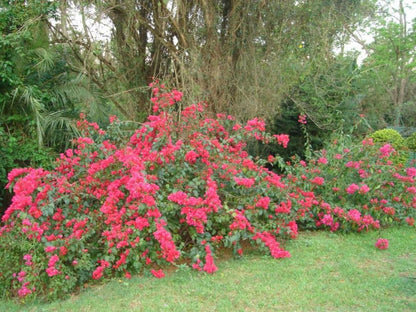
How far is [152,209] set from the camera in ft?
13.1

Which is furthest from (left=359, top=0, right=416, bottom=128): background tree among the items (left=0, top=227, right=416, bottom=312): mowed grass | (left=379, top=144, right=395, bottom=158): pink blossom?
(left=0, top=227, right=416, bottom=312): mowed grass

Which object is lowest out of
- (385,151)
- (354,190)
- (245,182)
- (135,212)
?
(135,212)

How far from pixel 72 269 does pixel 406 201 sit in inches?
187

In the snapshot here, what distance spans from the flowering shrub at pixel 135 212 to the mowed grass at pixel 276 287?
178mm

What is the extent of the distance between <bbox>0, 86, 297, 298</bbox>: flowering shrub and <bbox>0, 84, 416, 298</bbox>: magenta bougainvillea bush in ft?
0.04

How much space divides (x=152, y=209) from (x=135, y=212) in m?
0.21

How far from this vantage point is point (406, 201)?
6.00 m

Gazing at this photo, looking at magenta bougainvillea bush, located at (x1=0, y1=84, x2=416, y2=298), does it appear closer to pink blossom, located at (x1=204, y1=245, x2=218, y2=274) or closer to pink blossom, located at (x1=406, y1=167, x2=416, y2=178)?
pink blossom, located at (x1=204, y1=245, x2=218, y2=274)

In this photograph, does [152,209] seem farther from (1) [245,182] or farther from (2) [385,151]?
(2) [385,151]

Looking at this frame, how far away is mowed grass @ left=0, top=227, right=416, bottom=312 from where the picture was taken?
11.1 feet

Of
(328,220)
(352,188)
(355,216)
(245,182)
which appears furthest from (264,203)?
(352,188)

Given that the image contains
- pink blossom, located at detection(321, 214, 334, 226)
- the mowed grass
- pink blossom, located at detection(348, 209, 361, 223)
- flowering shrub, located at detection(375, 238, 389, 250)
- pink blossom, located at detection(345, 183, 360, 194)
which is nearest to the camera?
the mowed grass

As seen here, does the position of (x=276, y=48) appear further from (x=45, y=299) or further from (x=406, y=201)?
(x=45, y=299)

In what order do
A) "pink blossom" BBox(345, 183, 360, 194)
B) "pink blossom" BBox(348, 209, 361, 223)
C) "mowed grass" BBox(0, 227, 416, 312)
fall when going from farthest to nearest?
"pink blossom" BBox(345, 183, 360, 194) < "pink blossom" BBox(348, 209, 361, 223) < "mowed grass" BBox(0, 227, 416, 312)
